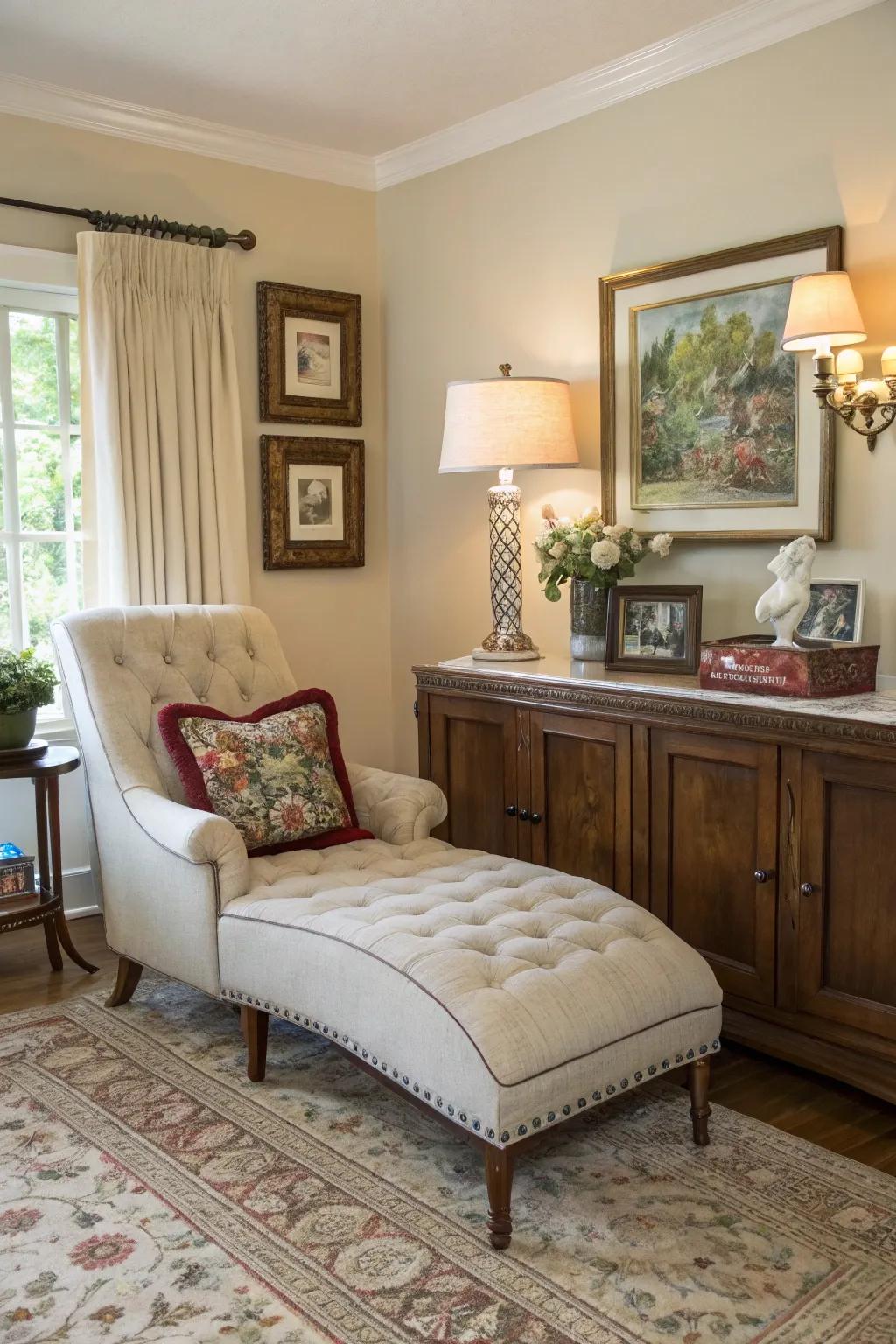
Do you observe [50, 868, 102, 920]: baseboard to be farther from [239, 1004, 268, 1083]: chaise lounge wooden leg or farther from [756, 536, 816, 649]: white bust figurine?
[756, 536, 816, 649]: white bust figurine

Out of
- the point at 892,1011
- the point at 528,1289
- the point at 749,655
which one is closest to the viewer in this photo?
the point at 528,1289

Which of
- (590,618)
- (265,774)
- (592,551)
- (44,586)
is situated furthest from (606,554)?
(44,586)

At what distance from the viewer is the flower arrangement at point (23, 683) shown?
331cm

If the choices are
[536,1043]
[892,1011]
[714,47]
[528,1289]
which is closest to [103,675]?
[536,1043]

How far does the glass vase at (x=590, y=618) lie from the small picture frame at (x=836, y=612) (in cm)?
61

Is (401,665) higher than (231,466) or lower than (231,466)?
lower

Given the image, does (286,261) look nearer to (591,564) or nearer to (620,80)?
(620,80)

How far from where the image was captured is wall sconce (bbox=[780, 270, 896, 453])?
2.77 metres

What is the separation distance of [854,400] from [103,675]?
198 cm

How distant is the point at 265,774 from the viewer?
9.91ft

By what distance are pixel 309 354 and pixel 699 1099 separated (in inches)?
115

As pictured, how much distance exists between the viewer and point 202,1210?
2.18m

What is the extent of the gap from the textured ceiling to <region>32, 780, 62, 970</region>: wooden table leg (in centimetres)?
205

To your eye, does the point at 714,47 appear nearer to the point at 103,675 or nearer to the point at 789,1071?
the point at 103,675
